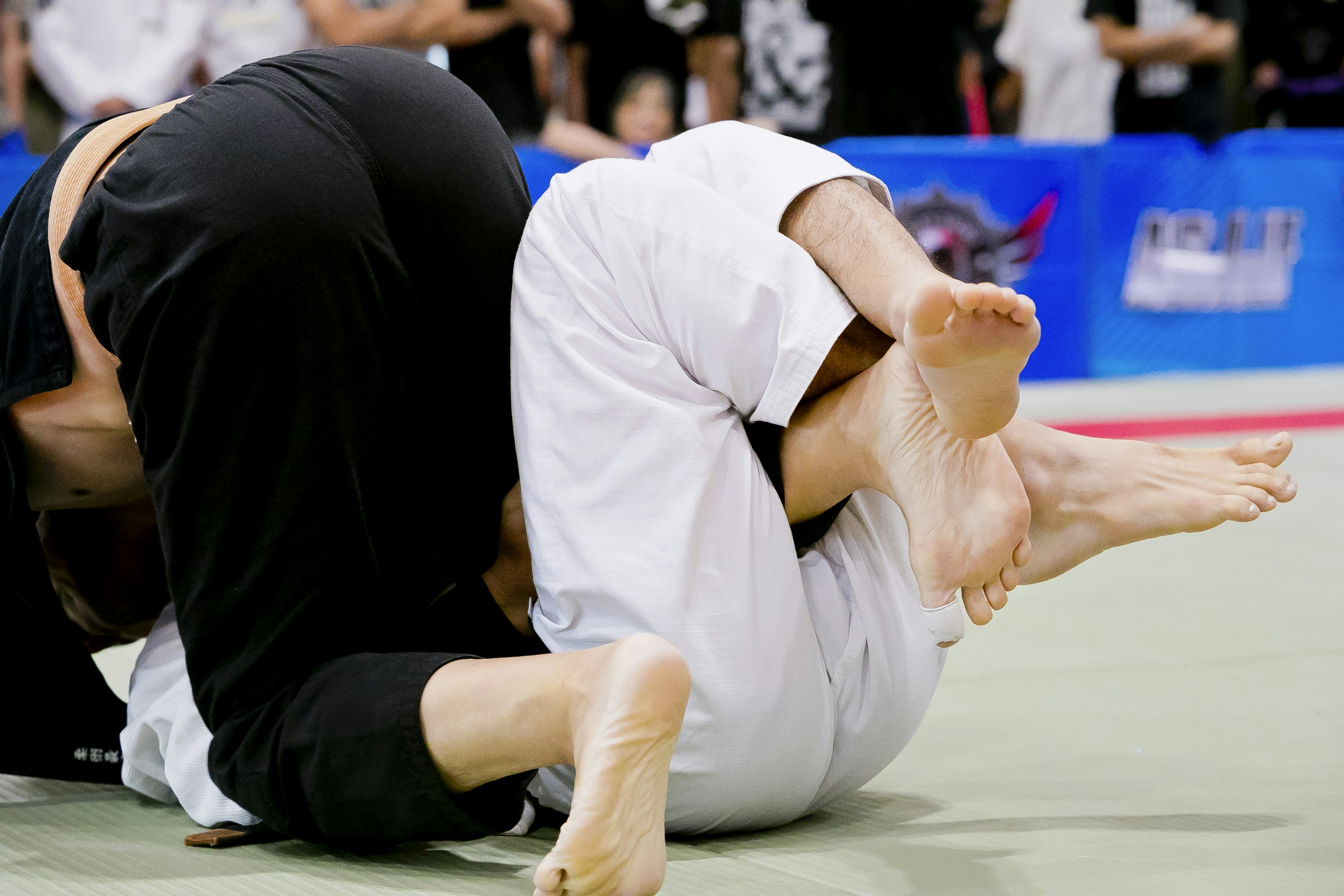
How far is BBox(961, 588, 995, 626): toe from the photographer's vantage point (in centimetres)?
120

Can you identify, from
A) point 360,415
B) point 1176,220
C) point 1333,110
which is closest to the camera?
point 360,415

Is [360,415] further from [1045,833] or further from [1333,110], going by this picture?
[1333,110]

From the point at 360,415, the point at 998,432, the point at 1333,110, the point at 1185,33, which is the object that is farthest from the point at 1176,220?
the point at 360,415

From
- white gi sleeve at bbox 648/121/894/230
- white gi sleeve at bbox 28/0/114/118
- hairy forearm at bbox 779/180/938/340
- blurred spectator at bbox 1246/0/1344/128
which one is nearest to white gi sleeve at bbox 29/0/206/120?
white gi sleeve at bbox 28/0/114/118

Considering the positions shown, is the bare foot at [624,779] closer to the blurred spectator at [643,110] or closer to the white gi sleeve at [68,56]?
the white gi sleeve at [68,56]

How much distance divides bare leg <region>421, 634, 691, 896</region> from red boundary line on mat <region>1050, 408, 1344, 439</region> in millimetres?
2873

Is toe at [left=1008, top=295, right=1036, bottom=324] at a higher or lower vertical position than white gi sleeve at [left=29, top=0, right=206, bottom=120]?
higher

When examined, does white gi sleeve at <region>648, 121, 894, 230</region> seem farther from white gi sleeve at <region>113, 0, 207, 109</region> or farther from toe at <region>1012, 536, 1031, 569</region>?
white gi sleeve at <region>113, 0, 207, 109</region>

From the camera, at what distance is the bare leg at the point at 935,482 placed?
1190 millimetres

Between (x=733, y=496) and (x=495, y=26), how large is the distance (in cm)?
323

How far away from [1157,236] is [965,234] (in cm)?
83

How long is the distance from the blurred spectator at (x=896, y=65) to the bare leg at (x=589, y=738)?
3.83m

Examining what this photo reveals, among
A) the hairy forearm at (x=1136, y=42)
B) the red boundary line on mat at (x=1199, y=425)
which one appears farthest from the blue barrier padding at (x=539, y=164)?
the hairy forearm at (x=1136, y=42)

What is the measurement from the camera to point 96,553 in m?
1.62
